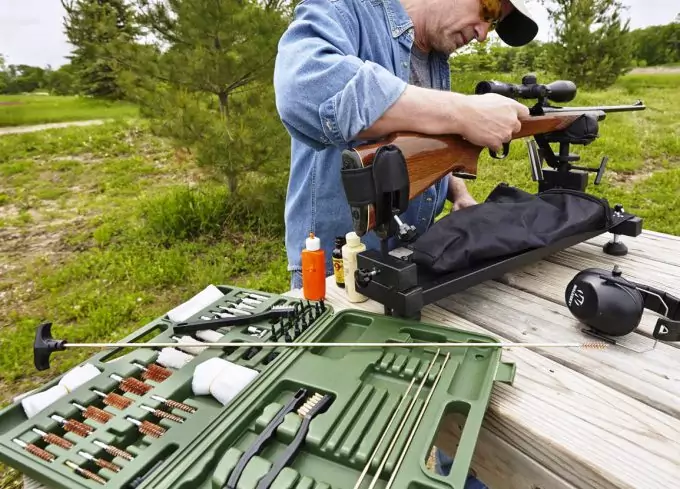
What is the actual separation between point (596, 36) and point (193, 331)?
49.7 feet

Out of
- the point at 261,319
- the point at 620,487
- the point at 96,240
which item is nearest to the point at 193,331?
the point at 261,319

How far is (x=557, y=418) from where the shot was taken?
0.89 metres

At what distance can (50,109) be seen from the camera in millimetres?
14281

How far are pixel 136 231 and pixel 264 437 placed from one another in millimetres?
4626

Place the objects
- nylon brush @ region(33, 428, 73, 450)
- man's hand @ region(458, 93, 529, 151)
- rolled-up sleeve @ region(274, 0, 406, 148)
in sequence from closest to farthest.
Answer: nylon brush @ region(33, 428, 73, 450) < rolled-up sleeve @ region(274, 0, 406, 148) < man's hand @ region(458, 93, 529, 151)

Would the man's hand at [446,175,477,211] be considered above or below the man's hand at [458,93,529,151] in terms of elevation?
below

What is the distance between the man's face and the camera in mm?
1689

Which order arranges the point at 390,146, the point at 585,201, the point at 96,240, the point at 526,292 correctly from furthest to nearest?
the point at 96,240, the point at 585,201, the point at 526,292, the point at 390,146

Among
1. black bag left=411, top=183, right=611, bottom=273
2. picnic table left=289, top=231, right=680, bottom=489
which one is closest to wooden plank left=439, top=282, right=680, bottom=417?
picnic table left=289, top=231, right=680, bottom=489

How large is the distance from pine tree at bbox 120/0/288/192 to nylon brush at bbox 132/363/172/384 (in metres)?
3.51

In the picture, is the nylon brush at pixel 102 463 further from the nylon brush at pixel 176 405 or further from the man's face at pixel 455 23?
the man's face at pixel 455 23

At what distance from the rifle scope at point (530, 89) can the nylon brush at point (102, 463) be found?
1567mm

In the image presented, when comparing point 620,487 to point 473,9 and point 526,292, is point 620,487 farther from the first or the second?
point 473,9

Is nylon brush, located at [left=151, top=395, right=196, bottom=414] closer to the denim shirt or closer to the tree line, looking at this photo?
the denim shirt
